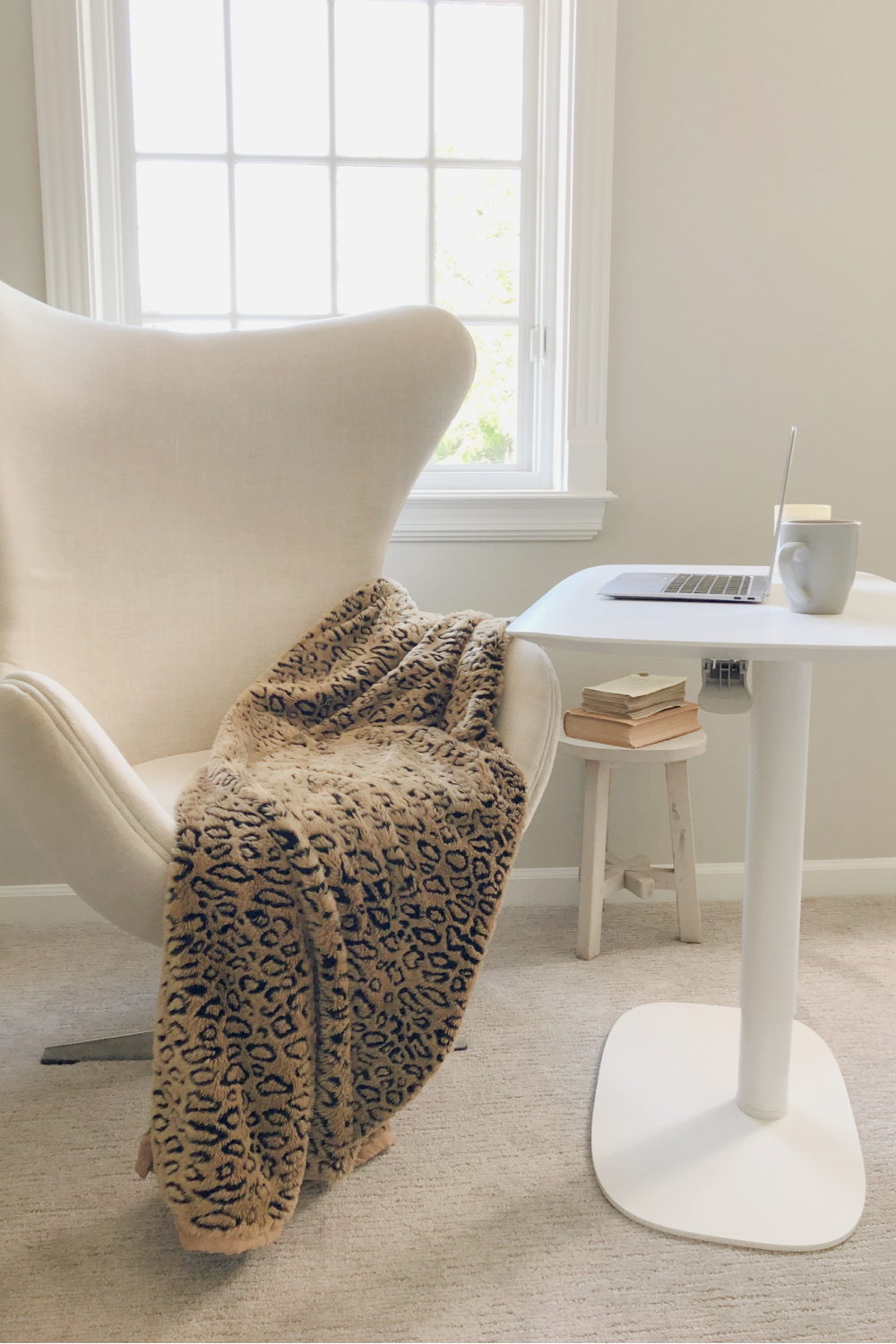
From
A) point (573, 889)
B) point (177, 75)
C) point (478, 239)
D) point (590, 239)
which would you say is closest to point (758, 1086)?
point (573, 889)

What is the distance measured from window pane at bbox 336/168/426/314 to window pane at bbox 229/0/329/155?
0.36 ft

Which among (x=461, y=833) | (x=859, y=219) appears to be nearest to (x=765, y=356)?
(x=859, y=219)

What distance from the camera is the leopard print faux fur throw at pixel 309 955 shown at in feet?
3.47

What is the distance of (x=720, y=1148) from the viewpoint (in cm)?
126

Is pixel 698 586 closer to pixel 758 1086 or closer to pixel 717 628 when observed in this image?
pixel 717 628

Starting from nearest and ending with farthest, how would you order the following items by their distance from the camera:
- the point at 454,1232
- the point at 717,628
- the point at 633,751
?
Answer: the point at 717,628 < the point at 454,1232 < the point at 633,751

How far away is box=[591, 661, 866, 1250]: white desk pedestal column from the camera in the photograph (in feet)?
3.86

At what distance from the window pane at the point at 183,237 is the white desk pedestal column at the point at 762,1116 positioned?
144 centimetres

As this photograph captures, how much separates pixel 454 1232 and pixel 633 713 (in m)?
→ 0.92

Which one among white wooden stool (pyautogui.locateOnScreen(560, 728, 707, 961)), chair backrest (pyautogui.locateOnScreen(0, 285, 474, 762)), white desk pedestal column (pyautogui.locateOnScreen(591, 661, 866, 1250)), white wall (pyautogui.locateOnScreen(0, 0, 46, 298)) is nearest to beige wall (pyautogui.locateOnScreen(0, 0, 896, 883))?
white wall (pyautogui.locateOnScreen(0, 0, 46, 298))

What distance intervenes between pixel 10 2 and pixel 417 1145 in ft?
6.65

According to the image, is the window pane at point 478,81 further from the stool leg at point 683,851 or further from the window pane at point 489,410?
the stool leg at point 683,851

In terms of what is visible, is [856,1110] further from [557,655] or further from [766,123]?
[766,123]

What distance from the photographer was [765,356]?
203 cm
